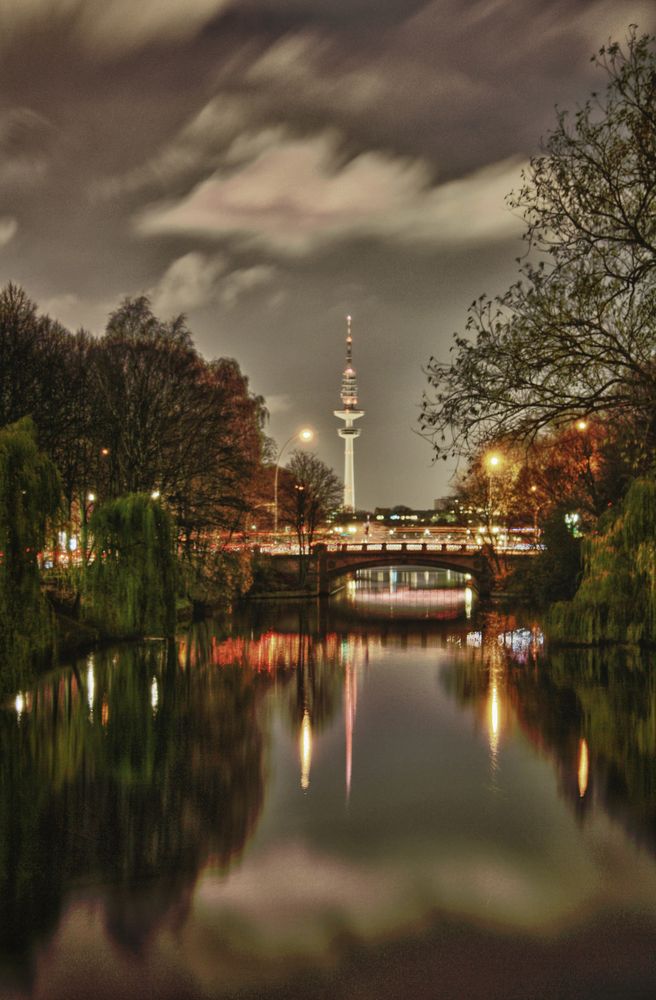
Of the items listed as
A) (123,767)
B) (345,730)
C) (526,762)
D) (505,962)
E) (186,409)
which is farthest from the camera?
(186,409)

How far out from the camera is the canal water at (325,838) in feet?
42.0

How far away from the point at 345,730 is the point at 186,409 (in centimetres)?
2859

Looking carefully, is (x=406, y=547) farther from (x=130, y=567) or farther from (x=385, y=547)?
(x=130, y=567)

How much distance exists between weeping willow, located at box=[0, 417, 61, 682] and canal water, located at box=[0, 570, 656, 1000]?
8.60ft

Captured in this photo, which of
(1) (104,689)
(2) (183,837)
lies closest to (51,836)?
(2) (183,837)

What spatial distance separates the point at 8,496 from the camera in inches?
974

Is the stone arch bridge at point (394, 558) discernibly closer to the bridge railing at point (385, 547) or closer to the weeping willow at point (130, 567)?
the bridge railing at point (385, 547)

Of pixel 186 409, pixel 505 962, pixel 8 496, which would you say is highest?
pixel 186 409

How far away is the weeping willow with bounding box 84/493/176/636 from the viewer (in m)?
41.4

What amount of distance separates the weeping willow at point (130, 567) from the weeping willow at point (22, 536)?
50.1ft

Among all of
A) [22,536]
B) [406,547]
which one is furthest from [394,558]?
[22,536]

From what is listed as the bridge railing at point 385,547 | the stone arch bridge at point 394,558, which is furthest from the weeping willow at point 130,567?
the stone arch bridge at point 394,558

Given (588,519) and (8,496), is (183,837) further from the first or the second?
(588,519)

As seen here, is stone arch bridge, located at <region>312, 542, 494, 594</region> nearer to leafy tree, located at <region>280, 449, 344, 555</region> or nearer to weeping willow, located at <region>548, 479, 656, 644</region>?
leafy tree, located at <region>280, 449, 344, 555</region>
